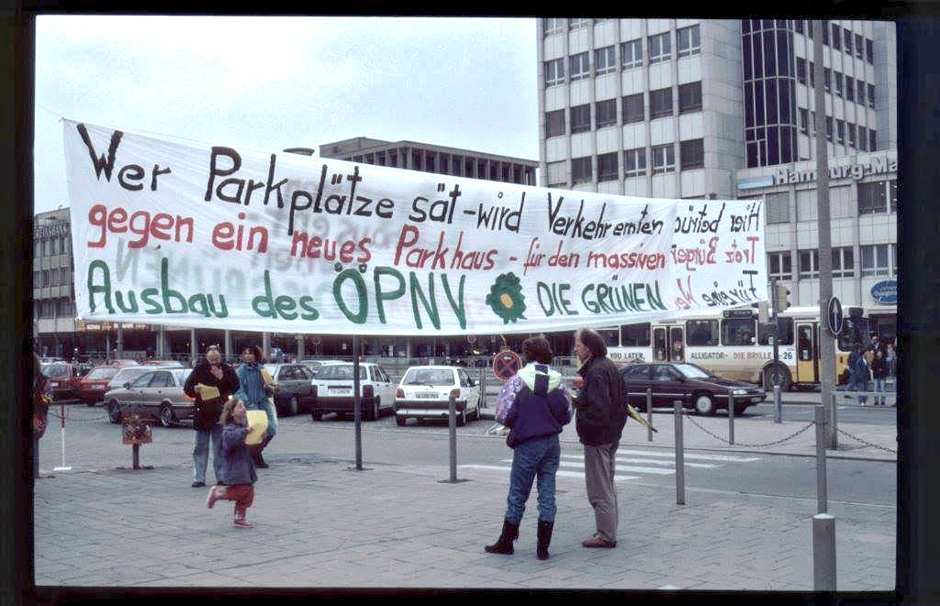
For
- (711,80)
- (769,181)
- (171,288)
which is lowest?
(171,288)

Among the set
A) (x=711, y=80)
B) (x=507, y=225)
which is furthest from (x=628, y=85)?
(x=507, y=225)

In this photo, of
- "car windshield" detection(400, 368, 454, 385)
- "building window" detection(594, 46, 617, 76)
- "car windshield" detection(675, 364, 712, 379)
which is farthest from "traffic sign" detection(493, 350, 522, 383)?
"building window" detection(594, 46, 617, 76)

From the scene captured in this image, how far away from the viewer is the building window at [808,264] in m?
54.6

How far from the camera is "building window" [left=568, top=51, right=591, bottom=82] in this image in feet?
204

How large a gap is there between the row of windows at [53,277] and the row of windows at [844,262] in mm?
49898

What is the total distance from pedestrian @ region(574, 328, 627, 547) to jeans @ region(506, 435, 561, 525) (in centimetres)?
44

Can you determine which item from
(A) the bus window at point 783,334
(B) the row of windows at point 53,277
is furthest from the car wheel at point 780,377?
(B) the row of windows at point 53,277

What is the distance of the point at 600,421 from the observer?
820 cm

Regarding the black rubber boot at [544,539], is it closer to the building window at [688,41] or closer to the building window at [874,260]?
the building window at [874,260]

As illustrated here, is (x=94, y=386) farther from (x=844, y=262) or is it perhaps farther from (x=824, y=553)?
(x=844, y=262)

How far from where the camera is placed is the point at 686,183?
57812mm

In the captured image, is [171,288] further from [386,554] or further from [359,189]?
[386,554]

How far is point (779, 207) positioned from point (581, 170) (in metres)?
13.3
